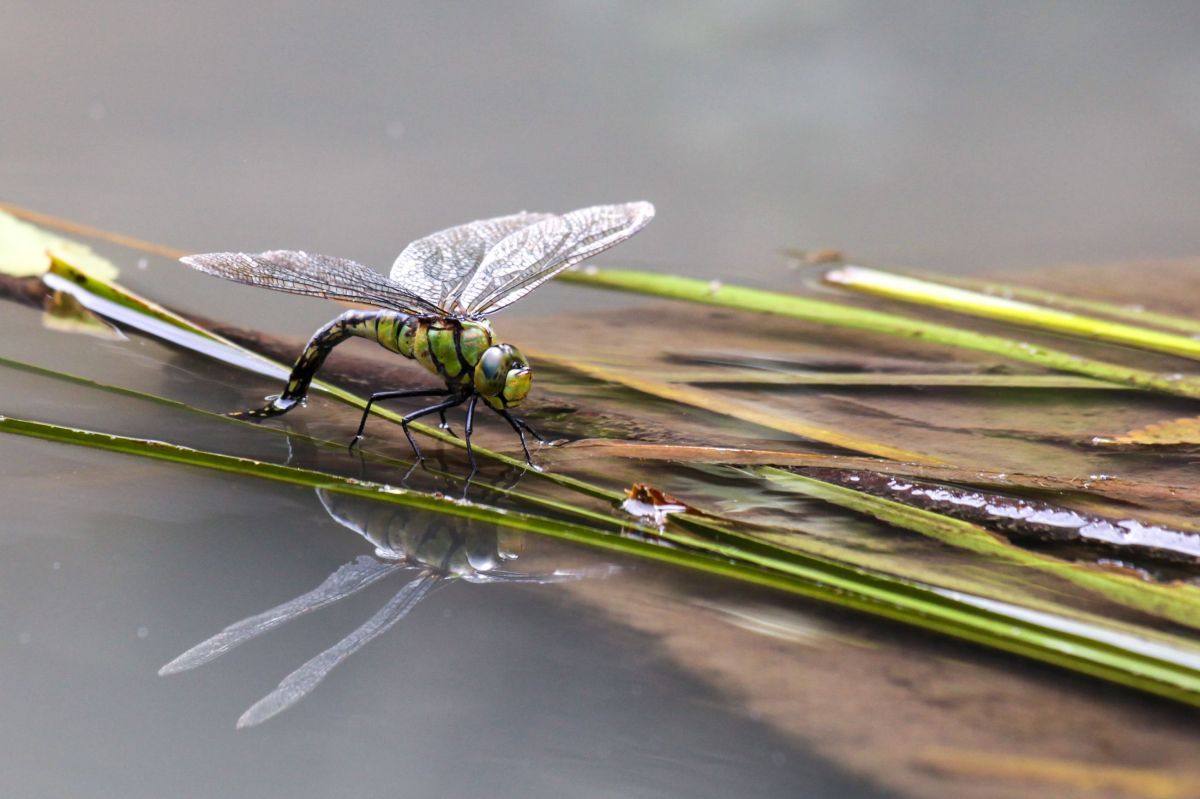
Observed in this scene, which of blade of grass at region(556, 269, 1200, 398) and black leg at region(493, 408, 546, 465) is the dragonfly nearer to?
black leg at region(493, 408, 546, 465)

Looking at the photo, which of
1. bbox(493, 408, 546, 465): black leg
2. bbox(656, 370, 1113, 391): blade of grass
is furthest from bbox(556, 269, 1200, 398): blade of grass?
bbox(493, 408, 546, 465): black leg

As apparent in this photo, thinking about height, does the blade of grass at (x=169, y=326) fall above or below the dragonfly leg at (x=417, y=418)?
above

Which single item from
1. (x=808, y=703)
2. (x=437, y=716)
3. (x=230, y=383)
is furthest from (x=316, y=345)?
(x=808, y=703)

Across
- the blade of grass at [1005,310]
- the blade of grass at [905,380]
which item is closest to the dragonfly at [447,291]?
the blade of grass at [905,380]

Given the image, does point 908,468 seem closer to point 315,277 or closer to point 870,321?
point 870,321

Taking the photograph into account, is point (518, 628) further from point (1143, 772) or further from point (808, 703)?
point (1143, 772)

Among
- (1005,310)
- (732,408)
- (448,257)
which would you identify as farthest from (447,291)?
(1005,310)

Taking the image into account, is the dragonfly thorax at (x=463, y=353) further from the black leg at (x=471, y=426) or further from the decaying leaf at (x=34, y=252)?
the decaying leaf at (x=34, y=252)
